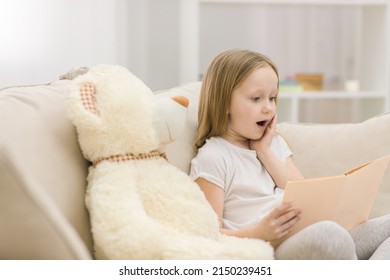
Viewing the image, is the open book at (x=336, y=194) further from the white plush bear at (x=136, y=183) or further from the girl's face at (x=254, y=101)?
the girl's face at (x=254, y=101)

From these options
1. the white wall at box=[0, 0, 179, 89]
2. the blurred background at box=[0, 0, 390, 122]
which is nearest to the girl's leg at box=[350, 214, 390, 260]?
the white wall at box=[0, 0, 179, 89]

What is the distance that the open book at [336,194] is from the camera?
109cm

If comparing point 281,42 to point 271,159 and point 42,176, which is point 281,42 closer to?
point 271,159

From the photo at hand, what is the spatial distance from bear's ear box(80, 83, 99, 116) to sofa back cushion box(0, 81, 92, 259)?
64 millimetres

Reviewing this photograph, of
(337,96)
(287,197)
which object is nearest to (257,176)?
(287,197)

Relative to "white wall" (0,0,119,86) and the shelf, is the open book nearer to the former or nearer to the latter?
"white wall" (0,0,119,86)

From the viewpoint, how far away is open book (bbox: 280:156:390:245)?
1.09 metres

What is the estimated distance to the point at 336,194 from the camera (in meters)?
1.13

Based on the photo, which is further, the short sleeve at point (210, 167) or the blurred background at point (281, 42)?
the blurred background at point (281, 42)

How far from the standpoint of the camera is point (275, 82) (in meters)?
1.42

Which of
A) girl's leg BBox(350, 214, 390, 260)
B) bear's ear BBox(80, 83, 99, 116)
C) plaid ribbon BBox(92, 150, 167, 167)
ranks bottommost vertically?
girl's leg BBox(350, 214, 390, 260)

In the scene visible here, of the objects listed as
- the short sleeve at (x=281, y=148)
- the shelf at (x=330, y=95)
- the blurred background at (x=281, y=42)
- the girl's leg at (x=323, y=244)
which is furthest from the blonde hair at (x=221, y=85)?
the shelf at (x=330, y=95)

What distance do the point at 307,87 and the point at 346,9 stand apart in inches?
23.3

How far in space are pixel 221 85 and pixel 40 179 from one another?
605mm
